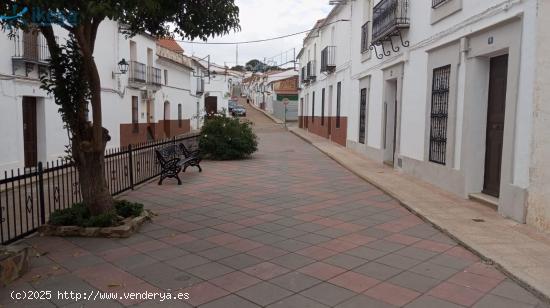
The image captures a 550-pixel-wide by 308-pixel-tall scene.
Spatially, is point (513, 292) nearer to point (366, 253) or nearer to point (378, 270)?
point (378, 270)

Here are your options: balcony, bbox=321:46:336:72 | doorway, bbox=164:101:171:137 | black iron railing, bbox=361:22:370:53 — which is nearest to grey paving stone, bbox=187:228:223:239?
black iron railing, bbox=361:22:370:53

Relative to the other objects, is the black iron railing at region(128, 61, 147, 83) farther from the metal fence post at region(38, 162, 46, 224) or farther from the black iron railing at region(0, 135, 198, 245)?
the metal fence post at region(38, 162, 46, 224)

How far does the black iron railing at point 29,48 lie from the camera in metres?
10.6

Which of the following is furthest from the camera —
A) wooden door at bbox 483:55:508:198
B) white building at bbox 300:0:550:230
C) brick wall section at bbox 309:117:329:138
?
brick wall section at bbox 309:117:329:138

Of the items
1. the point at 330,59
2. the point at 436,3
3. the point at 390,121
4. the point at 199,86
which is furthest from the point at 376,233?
the point at 199,86

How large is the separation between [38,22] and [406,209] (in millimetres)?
5413

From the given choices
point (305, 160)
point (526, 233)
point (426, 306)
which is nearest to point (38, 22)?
point (426, 306)

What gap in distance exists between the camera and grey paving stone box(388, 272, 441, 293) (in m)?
3.92

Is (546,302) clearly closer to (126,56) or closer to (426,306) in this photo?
(426,306)

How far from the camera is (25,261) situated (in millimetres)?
4195

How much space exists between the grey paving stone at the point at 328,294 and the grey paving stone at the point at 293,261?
0.54m

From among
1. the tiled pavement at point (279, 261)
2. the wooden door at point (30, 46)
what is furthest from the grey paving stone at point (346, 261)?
the wooden door at point (30, 46)

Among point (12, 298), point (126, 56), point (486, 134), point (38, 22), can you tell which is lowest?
point (12, 298)

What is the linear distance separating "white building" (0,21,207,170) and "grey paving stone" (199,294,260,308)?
3904mm
